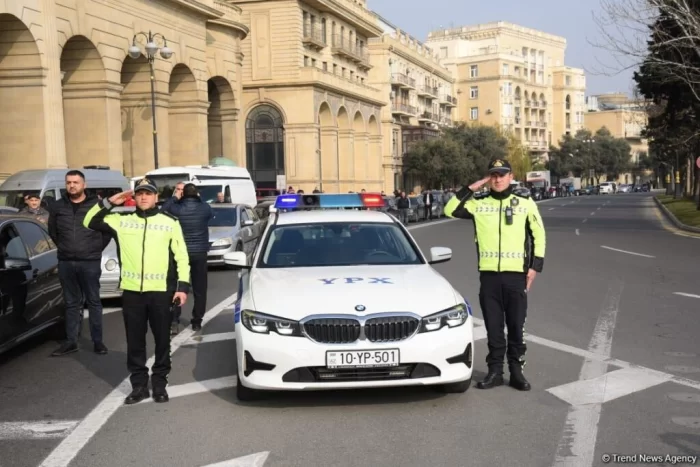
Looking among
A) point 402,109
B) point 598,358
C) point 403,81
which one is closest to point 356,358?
point 598,358

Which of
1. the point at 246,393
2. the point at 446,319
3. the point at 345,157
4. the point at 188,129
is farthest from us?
the point at 345,157

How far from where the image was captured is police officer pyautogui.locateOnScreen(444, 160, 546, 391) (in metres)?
6.96

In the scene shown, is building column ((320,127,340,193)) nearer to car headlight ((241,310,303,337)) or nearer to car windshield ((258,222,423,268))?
car windshield ((258,222,423,268))

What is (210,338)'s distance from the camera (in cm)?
982

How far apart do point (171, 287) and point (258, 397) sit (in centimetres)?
119

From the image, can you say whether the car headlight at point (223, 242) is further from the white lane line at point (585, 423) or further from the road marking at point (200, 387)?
the road marking at point (200, 387)

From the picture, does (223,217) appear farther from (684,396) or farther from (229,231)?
(684,396)

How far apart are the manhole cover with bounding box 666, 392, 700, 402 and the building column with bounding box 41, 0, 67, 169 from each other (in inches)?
1061

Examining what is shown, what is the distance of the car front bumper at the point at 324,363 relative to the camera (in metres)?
6.10

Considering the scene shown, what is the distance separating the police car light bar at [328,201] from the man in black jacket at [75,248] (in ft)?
7.49

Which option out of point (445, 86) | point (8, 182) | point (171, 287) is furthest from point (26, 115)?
point (445, 86)

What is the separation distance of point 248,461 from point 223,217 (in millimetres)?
15176

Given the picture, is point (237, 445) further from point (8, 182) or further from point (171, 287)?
point (8, 182)

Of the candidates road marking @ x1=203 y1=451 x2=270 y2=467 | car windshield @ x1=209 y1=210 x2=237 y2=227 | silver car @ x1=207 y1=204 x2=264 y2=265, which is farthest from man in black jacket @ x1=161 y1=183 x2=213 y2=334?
car windshield @ x1=209 y1=210 x2=237 y2=227
